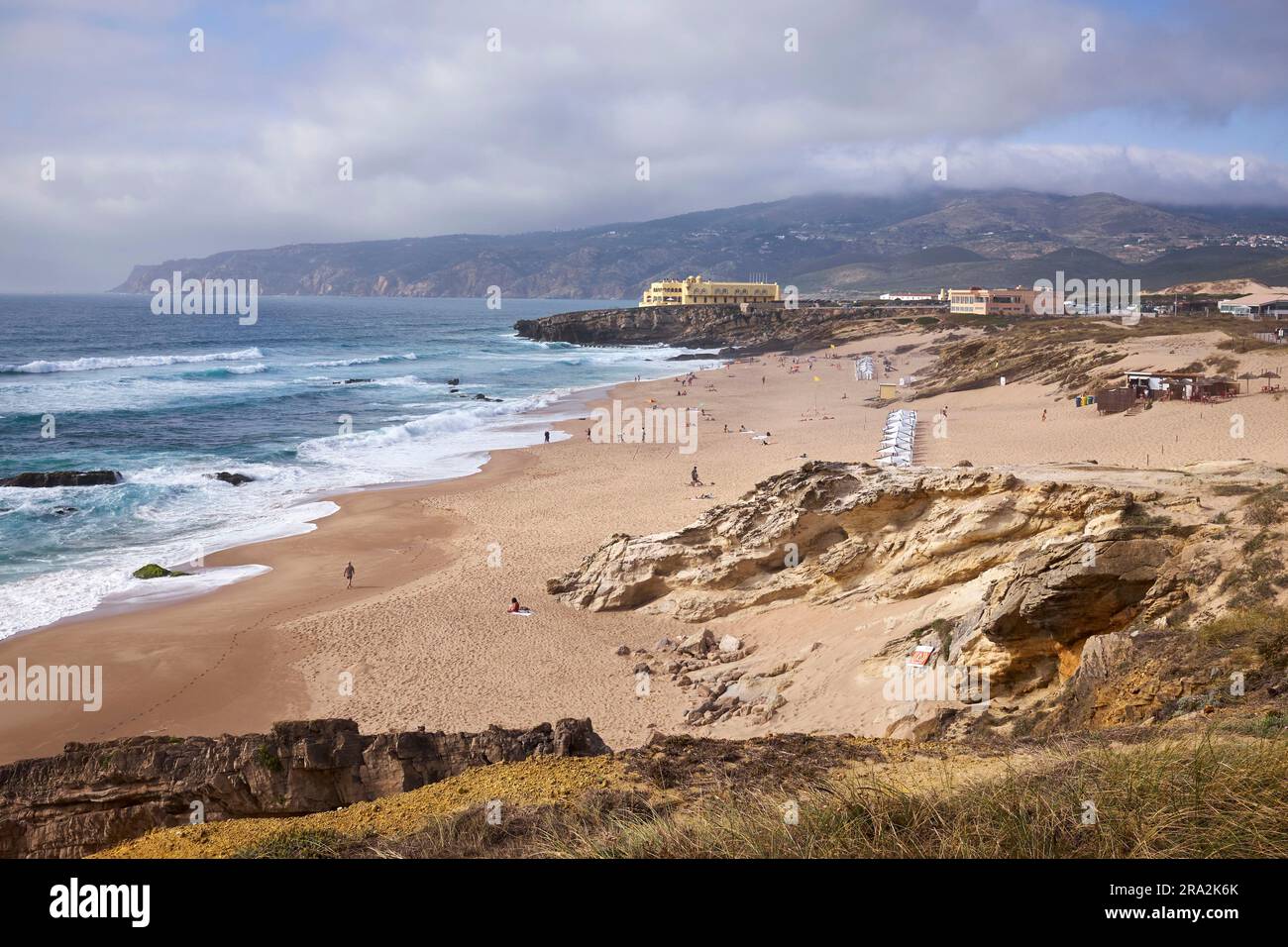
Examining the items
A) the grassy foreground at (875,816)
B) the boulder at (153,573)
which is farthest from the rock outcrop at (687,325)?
the grassy foreground at (875,816)

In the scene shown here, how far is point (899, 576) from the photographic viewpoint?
13.6 meters

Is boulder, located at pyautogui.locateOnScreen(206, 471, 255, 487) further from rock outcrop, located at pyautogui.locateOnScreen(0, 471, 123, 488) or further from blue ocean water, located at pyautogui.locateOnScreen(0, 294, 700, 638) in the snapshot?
rock outcrop, located at pyautogui.locateOnScreen(0, 471, 123, 488)

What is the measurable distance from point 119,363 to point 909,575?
81.4m

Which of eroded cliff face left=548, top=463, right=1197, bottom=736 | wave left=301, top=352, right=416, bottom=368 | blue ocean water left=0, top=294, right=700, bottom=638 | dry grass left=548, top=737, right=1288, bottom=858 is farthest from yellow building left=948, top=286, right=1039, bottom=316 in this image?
dry grass left=548, top=737, right=1288, bottom=858

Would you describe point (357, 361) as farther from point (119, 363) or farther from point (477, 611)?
point (477, 611)

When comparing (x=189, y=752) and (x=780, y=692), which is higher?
(x=189, y=752)

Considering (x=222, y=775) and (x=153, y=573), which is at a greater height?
(x=222, y=775)

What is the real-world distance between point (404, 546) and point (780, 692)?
47.2 ft

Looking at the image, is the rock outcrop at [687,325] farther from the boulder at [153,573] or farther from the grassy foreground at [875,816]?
the grassy foreground at [875,816]

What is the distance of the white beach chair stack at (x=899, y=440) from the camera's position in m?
24.7

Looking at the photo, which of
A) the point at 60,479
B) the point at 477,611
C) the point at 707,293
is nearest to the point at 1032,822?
the point at 477,611

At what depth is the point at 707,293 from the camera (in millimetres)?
→ 129750
